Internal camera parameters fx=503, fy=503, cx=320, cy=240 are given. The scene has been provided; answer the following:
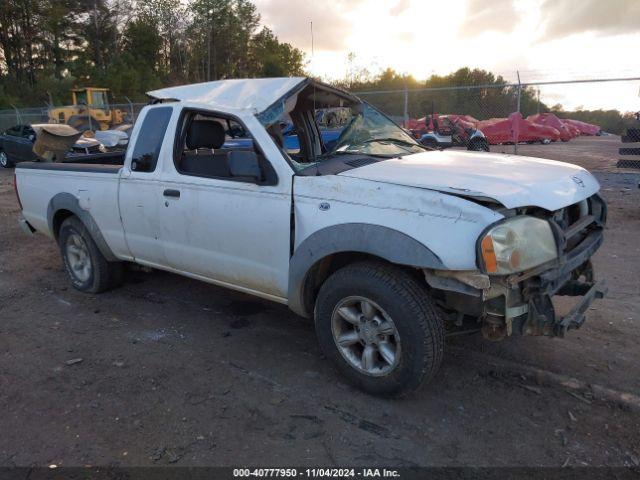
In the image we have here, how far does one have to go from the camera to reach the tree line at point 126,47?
144ft

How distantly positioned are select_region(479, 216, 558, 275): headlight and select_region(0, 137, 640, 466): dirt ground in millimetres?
978

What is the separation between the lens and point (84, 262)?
210 inches

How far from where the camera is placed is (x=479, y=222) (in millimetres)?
2691

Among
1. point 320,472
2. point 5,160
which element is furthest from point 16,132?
point 320,472

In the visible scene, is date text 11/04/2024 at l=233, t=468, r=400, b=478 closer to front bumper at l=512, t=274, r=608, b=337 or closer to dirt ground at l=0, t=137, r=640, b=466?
dirt ground at l=0, t=137, r=640, b=466

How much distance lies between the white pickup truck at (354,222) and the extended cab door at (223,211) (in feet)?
0.04

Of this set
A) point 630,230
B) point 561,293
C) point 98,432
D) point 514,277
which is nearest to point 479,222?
point 514,277

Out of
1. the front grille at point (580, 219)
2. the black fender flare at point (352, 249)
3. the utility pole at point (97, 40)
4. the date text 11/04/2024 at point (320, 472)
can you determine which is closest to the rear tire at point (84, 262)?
the black fender flare at point (352, 249)

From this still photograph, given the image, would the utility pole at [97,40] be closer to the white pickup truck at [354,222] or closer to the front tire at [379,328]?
the white pickup truck at [354,222]

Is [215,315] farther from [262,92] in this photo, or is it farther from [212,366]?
[262,92]

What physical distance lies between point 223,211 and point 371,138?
145 cm

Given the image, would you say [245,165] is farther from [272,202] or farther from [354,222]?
[354,222]

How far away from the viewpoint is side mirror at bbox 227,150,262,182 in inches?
136

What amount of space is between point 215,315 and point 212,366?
3.31 feet
